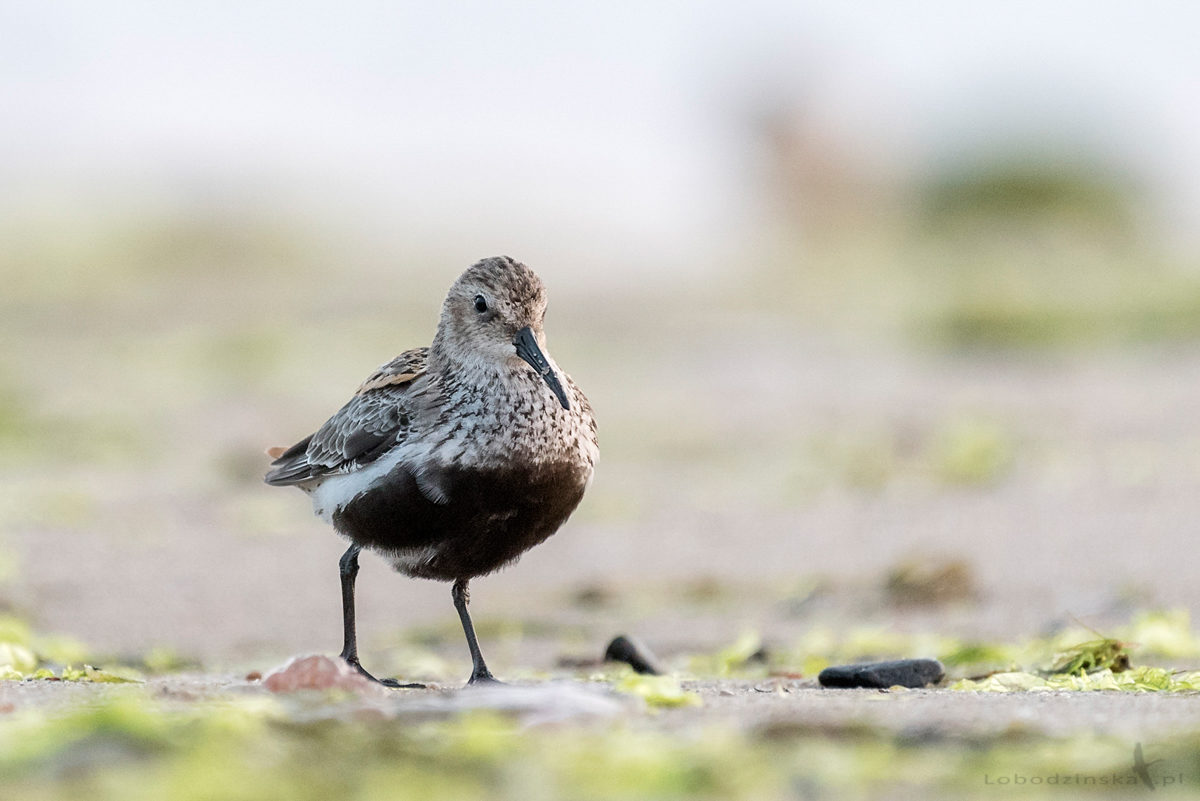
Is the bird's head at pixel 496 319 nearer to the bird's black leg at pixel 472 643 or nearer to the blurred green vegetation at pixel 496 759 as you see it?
the bird's black leg at pixel 472 643

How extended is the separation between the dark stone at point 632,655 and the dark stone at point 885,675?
35.2 inches

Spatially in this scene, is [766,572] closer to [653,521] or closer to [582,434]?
[653,521]

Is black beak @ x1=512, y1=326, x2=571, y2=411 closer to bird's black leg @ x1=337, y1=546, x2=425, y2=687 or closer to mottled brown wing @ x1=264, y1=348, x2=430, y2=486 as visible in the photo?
mottled brown wing @ x1=264, y1=348, x2=430, y2=486

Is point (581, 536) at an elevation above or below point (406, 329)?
below

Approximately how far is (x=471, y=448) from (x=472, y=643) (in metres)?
0.76

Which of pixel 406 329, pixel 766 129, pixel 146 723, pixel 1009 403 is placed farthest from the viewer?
pixel 766 129

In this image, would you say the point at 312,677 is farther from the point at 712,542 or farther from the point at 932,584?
the point at 712,542

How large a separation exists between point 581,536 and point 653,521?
627 millimetres

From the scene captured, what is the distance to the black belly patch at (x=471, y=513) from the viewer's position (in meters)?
4.91

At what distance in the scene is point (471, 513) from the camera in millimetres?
4914

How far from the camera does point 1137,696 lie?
3.98 meters

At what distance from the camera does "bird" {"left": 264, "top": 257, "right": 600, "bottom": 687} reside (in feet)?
16.2

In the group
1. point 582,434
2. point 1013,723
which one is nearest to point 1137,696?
point 1013,723

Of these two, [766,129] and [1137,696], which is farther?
[766,129]
